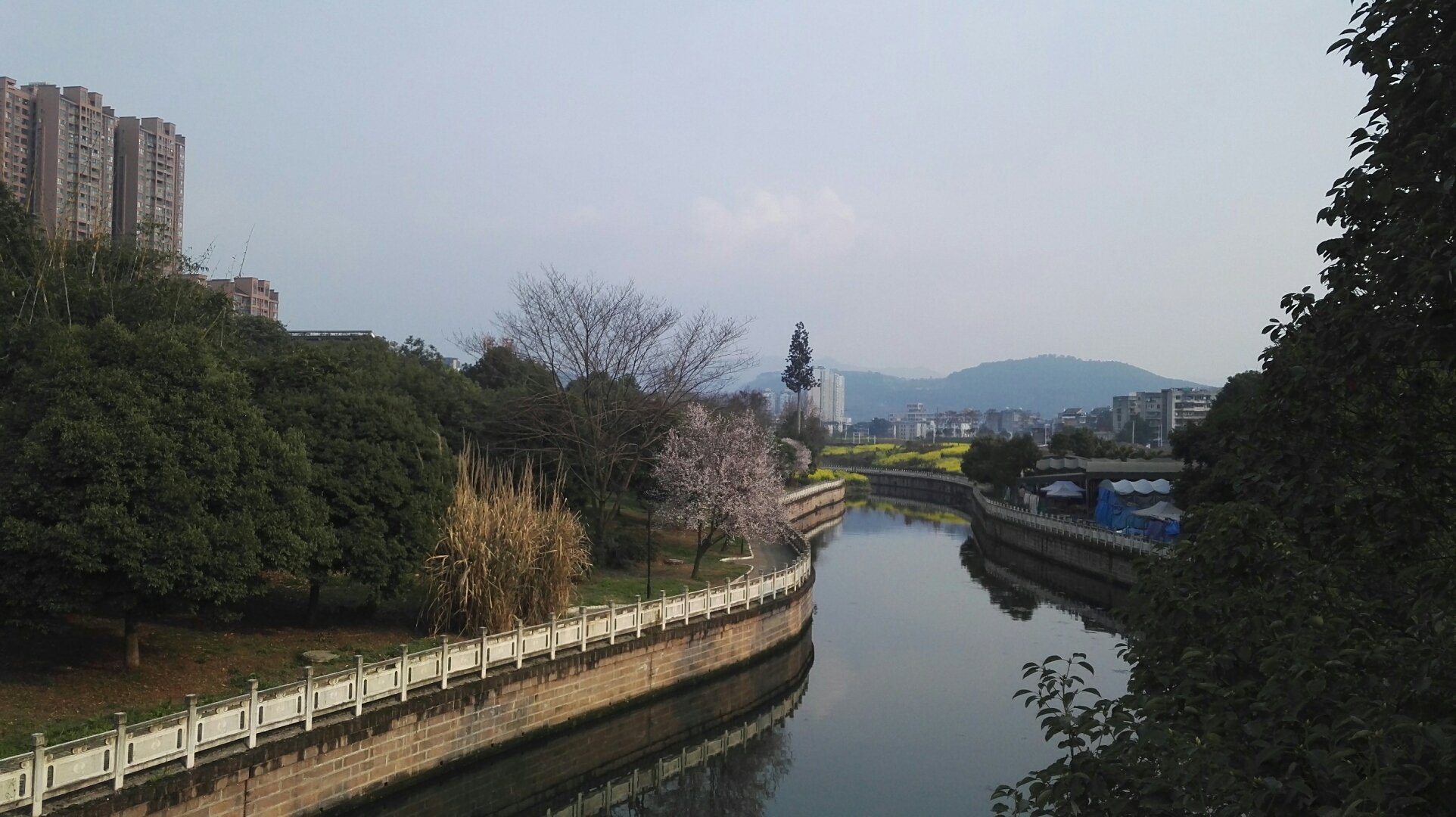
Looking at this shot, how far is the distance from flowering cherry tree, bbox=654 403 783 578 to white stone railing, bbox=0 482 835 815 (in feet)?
32.7

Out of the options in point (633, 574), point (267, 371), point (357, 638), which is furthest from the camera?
point (633, 574)

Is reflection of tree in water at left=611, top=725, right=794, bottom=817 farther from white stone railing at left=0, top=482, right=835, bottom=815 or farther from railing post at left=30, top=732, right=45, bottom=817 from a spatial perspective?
railing post at left=30, top=732, right=45, bottom=817

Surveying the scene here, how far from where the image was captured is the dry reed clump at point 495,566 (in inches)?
846

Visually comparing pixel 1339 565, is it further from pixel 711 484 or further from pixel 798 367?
pixel 798 367

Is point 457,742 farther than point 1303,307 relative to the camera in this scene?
Yes

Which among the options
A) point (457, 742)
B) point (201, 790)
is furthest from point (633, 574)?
point (201, 790)

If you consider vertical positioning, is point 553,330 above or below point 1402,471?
above

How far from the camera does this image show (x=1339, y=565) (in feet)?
22.1

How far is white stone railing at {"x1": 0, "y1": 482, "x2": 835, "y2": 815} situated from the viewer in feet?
37.6

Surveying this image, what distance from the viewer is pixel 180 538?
15594mm

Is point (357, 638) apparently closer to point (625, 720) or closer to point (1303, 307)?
point (625, 720)

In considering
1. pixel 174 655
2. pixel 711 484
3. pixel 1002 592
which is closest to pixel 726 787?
pixel 174 655

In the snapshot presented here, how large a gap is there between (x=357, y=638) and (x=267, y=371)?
20.0ft

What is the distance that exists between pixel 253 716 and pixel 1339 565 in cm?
1291
